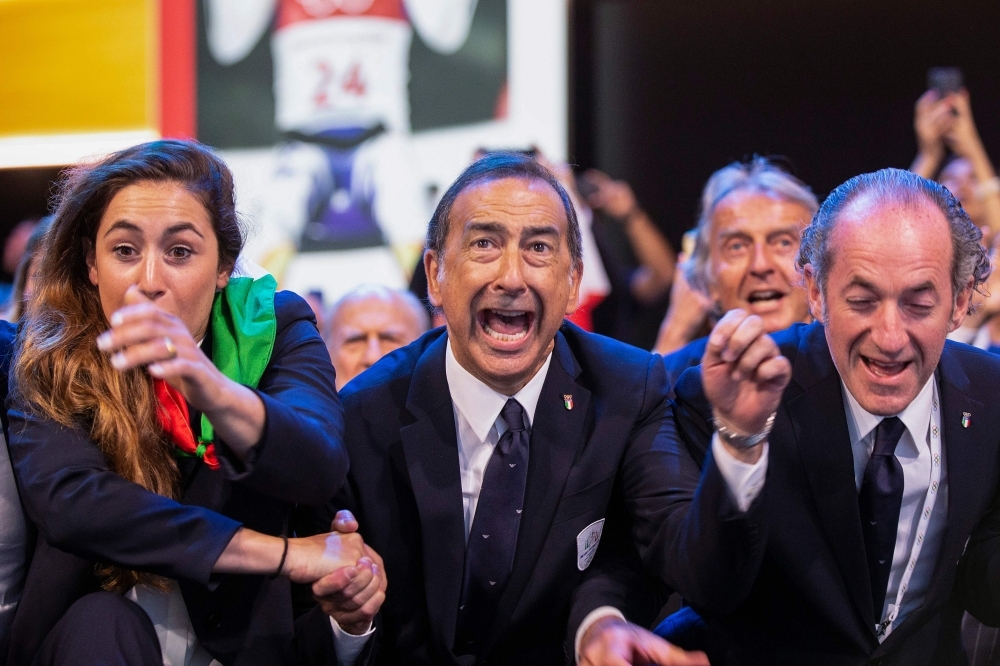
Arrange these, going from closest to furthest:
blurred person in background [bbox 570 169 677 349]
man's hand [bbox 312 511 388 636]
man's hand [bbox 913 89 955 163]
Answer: man's hand [bbox 312 511 388 636] → man's hand [bbox 913 89 955 163] → blurred person in background [bbox 570 169 677 349]

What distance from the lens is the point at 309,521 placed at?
2.09 m

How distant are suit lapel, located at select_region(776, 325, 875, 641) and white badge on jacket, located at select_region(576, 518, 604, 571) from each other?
0.44m

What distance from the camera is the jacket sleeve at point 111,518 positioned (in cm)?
178

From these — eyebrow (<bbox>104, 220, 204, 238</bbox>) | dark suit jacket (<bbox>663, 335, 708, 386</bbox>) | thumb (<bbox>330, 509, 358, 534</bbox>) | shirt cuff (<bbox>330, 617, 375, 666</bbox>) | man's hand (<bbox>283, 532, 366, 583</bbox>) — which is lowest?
shirt cuff (<bbox>330, 617, 375, 666</bbox>)

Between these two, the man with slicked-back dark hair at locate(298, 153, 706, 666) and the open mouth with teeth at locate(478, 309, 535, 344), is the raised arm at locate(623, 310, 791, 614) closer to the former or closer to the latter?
the man with slicked-back dark hair at locate(298, 153, 706, 666)

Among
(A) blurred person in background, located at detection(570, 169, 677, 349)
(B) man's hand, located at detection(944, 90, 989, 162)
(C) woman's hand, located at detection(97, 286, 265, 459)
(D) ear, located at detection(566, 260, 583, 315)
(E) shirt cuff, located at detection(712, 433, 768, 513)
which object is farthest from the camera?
(A) blurred person in background, located at detection(570, 169, 677, 349)

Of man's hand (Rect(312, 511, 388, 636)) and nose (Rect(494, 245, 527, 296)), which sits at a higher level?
nose (Rect(494, 245, 527, 296))

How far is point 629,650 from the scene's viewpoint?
176 cm

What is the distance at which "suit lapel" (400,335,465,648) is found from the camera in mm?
2012

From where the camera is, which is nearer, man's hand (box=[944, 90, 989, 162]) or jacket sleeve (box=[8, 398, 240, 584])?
jacket sleeve (box=[8, 398, 240, 584])

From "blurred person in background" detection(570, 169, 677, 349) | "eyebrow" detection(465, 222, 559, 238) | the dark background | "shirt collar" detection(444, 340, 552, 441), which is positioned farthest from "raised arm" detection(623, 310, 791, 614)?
the dark background

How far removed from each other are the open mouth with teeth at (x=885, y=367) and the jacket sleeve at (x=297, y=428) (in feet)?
3.44

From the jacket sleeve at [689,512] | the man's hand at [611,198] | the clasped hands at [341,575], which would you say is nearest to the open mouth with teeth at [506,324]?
the jacket sleeve at [689,512]

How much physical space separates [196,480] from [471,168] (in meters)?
0.90
